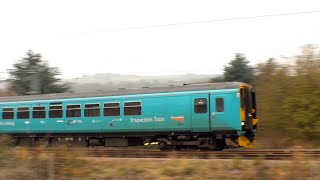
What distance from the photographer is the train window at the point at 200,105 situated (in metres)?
15.9

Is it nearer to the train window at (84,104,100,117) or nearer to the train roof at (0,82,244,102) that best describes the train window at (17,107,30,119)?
the train roof at (0,82,244,102)

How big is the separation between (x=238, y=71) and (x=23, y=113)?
23777 millimetres

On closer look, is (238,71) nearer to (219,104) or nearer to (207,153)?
(219,104)

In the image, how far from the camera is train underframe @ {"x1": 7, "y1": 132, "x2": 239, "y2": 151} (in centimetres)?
1620

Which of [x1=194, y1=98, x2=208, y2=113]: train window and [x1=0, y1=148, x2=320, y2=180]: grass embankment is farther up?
[x1=194, y1=98, x2=208, y2=113]: train window

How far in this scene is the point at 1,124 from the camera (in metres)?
21.2

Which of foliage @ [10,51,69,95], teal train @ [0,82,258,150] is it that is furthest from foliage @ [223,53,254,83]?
teal train @ [0,82,258,150]

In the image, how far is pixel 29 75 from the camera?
1528 inches

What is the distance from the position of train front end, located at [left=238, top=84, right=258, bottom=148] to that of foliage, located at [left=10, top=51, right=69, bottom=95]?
2649 cm

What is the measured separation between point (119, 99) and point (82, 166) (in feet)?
25.5

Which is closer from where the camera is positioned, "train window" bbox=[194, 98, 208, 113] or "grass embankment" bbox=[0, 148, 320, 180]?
"grass embankment" bbox=[0, 148, 320, 180]

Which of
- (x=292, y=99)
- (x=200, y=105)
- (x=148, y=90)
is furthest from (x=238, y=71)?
(x=200, y=105)

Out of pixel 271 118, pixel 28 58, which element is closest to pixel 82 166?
pixel 271 118

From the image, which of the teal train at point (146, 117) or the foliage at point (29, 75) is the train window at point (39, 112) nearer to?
the teal train at point (146, 117)
